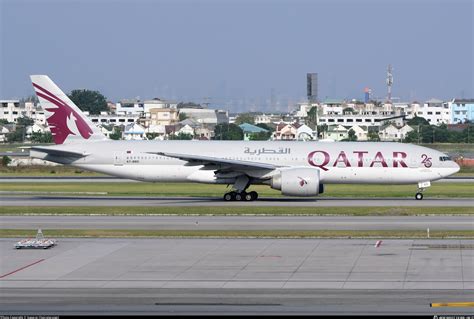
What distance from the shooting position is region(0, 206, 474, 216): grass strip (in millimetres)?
42656

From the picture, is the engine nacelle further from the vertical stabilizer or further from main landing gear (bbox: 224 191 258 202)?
the vertical stabilizer

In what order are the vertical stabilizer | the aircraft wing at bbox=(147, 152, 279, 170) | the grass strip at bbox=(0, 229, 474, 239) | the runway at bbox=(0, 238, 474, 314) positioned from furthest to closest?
1. the vertical stabilizer
2. the aircraft wing at bbox=(147, 152, 279, 170)
3. the grass strip at bbox=(0, 229, 474, 239)
4. the runway at bbox=(0, 238, 474, 314)

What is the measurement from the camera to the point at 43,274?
2638cm

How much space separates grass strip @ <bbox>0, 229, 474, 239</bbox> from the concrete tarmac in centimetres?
106

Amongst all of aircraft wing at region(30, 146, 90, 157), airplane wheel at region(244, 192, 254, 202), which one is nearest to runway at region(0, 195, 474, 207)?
airplane wheel at region(244, 192, 254, 202)

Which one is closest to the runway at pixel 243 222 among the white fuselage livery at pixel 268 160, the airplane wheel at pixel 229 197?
the airplane wheel at pixel 229 197

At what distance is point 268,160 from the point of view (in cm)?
5159

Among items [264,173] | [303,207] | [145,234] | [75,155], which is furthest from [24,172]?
[145,234]

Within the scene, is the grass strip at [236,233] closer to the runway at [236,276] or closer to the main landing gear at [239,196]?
the runway at [236,276]

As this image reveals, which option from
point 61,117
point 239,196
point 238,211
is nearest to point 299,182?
point 239,196

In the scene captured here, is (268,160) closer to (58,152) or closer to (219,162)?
(219,162)

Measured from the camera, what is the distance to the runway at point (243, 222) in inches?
1473

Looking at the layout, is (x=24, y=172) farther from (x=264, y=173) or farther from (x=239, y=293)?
(x=239, y=293)

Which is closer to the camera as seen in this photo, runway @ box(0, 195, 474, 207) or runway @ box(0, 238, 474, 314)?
runway @ box(0, 238, 474, 314)
